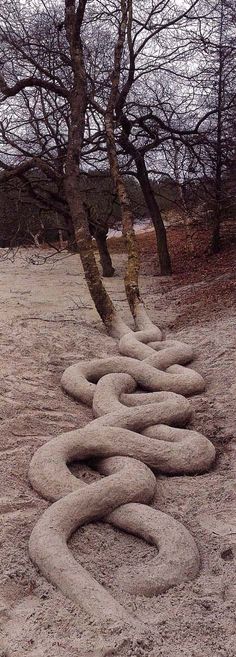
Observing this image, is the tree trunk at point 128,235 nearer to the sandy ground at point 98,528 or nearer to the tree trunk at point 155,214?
the sandy ground at point 98,528

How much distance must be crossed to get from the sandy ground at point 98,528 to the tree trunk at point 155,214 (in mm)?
4550

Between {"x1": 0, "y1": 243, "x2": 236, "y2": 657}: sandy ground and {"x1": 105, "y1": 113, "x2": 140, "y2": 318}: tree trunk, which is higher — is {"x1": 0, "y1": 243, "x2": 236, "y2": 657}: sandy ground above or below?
below

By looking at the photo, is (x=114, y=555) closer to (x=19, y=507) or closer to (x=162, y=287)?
(x=19, y=507)

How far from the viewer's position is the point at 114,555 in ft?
6.88

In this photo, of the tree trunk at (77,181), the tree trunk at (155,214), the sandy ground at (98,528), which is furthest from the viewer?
the tree trunk at (155,214)

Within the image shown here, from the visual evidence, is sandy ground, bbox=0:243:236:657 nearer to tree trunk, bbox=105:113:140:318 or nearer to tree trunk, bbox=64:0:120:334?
tree trunk, bbox=64:0:120:334

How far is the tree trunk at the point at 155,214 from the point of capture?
9068 mm

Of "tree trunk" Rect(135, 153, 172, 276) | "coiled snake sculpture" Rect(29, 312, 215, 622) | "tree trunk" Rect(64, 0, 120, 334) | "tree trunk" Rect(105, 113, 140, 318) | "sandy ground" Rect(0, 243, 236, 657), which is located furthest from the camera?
"tree trunk" Rect(135, 153, 172, 276)

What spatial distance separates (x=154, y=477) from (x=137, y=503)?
23cm

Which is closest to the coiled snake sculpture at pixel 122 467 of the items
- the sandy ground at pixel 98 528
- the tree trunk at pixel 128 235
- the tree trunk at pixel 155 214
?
the sandy ground at pixel 98 528

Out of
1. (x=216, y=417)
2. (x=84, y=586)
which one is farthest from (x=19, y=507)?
(x=216, y=417)

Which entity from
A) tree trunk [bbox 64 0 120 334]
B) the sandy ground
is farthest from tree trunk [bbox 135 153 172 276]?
the sandy ground

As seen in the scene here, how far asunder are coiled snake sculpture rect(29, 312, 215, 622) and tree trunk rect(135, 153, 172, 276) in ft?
17.8

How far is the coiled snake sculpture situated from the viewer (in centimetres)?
190
